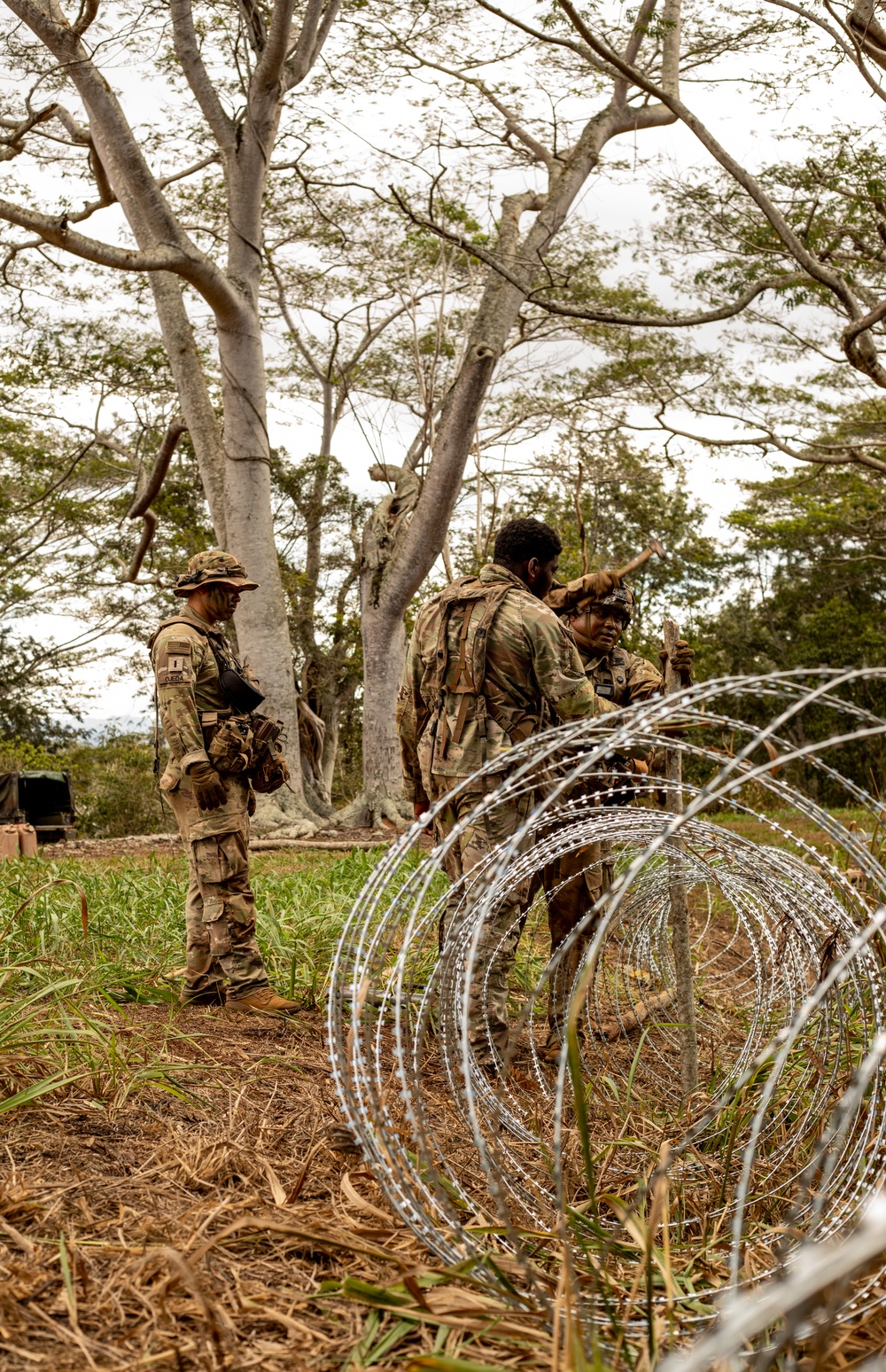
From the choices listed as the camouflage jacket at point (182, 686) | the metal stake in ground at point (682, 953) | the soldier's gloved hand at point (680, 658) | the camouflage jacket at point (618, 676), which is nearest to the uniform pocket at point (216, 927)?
the camouflage jacket at point (182, 686)

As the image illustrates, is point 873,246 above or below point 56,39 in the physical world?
below

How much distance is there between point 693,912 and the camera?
8.26m

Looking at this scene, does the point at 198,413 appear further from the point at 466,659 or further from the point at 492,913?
the point at 492,913

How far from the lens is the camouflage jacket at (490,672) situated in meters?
4.16

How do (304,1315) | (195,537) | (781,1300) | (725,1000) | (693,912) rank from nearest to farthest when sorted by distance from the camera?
(781,1300)
(304,1315)
(725,1000)
(693,912)
(195,537)

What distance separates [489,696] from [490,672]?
0.09 meters

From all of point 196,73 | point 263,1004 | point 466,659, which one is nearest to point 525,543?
point 466,659

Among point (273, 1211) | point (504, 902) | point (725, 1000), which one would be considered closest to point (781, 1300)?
point (273, 1211)

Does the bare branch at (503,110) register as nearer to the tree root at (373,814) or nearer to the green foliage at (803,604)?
the tree root at (373,814)

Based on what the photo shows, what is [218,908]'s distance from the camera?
492 cm

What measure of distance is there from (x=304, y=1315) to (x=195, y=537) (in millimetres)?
17725

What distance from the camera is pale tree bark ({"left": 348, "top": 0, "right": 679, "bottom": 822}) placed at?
1223 centimetres

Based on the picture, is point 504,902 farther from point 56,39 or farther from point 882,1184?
point 56,39

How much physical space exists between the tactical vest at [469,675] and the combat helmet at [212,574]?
3.85 feet
